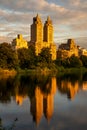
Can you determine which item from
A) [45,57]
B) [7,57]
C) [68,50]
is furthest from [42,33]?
[7,57]

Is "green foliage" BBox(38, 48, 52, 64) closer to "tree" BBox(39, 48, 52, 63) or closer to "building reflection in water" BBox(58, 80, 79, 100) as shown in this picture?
"tree" BBox(39, 48, 52, 63)

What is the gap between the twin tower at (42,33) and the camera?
420ft

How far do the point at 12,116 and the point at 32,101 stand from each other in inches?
266

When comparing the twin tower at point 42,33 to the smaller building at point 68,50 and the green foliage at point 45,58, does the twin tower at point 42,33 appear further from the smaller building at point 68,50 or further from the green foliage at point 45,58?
the green foliage at point 45,58

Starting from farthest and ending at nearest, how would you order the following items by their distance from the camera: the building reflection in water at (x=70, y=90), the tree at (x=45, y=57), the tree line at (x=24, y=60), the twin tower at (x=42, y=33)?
the twin tower at (x=42, y=33)
the tree at (x=45, y=57)
the tree line at (x=24, y=60)
the building reflection in water at (x=70, y=90)

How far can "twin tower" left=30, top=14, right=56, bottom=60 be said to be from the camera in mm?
128125

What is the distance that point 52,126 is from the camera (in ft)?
53.1

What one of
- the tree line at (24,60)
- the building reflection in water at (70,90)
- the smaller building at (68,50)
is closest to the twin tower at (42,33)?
the smaller building at (68,50)

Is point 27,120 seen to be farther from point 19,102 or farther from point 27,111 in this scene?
point 19,102

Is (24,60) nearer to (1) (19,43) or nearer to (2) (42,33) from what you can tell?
(1) (19,43)

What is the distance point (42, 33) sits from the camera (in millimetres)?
135000

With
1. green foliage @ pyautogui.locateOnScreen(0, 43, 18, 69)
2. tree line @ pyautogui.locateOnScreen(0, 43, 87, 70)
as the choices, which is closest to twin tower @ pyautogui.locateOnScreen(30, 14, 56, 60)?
tree line @ pyautogui.locateOnScreen(0, 43, 87, 70)

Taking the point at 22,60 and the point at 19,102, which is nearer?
the point at 19,102

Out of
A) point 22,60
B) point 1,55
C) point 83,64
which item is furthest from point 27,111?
point 83,64
